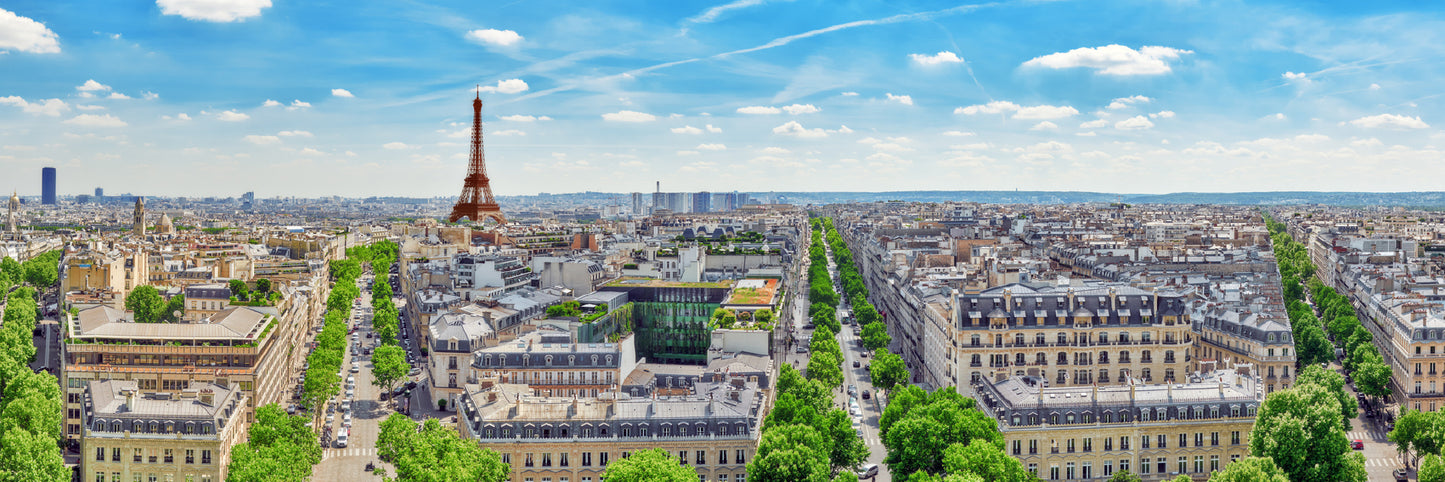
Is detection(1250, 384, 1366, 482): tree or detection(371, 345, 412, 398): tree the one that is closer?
detection(1250, 384, 1366, 482): tree

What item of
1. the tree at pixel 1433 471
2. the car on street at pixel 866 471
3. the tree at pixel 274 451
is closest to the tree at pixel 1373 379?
the tree at pixel 1433 471

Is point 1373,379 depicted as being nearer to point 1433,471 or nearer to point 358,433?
point 1433,471

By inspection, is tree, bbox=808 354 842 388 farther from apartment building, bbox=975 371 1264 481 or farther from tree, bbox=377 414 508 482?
tree, bbox=377 414 508 482

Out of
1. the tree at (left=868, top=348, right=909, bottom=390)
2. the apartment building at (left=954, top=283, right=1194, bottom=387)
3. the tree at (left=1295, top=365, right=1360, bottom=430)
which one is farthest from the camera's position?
the tree at (left=868, top=348, right=909, bottom=390)

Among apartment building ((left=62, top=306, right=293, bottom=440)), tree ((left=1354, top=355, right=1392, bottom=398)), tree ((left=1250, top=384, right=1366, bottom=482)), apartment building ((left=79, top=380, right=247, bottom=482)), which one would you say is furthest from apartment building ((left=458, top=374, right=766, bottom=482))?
tree ((left=1354, top=355, right=1392, bottom=398))

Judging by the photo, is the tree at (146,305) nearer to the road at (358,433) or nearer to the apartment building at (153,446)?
the road at (358,433)

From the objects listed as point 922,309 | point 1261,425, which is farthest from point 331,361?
point 1261,425
